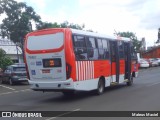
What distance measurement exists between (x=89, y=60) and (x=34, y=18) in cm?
3029

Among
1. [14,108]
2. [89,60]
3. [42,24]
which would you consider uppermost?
[42,24]

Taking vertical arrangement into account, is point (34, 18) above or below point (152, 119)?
above

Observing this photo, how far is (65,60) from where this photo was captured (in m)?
14.9

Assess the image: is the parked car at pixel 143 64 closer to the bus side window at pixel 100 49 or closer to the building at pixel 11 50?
the building at pixel 11 50

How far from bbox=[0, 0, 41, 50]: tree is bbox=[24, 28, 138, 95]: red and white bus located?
89.4 feet

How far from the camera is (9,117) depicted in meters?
11.6

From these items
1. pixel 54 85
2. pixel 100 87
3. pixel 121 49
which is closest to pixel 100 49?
pixel 100 87

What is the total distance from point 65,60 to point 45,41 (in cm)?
141

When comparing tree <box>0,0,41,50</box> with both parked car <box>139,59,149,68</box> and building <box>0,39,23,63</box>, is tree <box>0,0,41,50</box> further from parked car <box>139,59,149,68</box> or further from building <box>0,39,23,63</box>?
parked car <box>139,59,149,68</box>

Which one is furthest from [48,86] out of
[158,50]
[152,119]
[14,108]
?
[158,50]

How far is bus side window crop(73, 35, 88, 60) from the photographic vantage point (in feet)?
50.8

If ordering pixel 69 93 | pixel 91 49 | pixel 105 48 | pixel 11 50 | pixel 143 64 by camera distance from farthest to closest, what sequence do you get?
pixel 11 50 → pixel 143 64 → pixel 105 48 → pixel 69 93 → pixel 91 49

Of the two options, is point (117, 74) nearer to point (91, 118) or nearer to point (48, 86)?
point (48, 86)

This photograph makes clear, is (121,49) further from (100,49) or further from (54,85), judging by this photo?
(54,85)
